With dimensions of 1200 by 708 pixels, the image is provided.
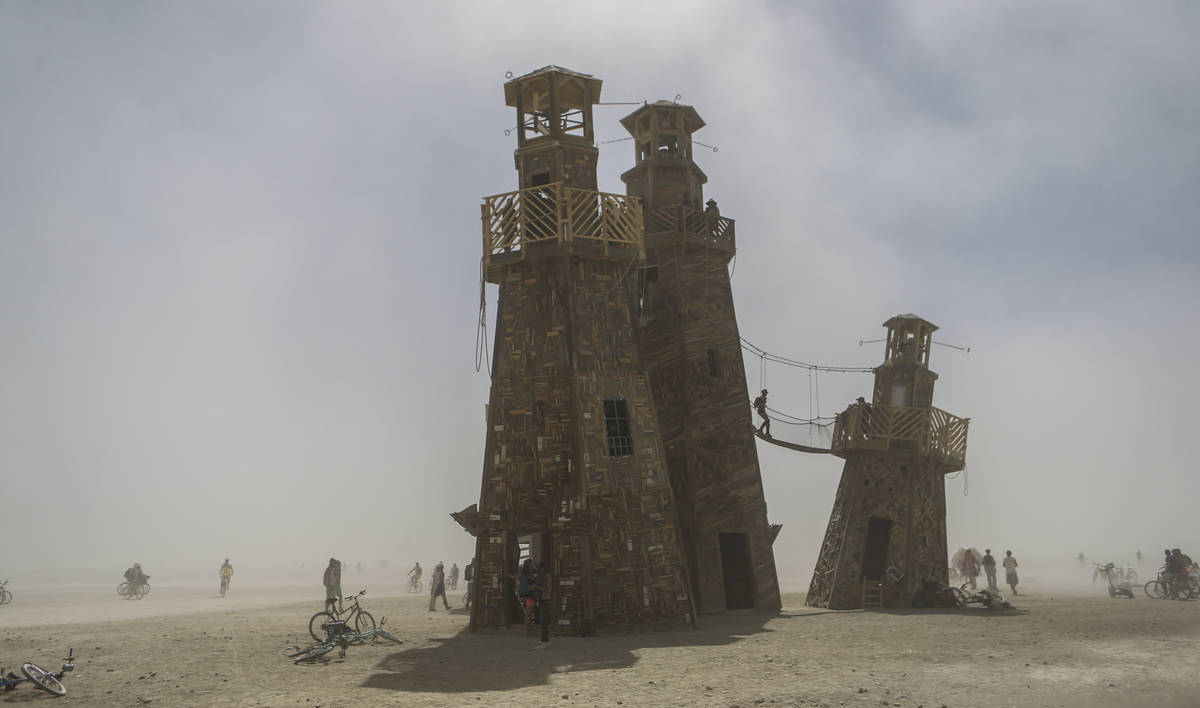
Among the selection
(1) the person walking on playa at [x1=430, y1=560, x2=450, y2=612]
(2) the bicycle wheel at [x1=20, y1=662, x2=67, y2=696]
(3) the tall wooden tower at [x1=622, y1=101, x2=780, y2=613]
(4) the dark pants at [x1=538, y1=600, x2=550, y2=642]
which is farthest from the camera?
(1) the person walking on playa at [x1=430, y1=560, x2=450, y2=612]

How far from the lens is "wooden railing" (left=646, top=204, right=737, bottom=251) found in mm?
29469

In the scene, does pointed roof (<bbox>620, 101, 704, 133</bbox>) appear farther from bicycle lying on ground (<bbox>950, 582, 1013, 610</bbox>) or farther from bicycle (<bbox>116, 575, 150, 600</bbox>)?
bicycle (<bbox>116, 575, 150, 600</bbox>)

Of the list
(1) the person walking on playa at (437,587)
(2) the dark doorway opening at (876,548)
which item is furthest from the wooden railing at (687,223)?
(1) the person walking on playa at (437,587)

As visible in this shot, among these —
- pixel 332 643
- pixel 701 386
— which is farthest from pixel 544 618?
pixel 701 386

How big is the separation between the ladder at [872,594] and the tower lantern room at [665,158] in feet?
45.6

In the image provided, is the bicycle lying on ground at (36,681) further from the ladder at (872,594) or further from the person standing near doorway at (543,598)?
the ladder at (872,594)

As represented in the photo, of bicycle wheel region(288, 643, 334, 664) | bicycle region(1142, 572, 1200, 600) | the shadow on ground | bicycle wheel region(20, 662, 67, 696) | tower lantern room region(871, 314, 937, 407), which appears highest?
tower lantern room region(871, 314, 937, 407)

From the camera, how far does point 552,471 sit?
71.3 feet

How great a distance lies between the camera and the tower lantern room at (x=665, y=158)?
3055 cm

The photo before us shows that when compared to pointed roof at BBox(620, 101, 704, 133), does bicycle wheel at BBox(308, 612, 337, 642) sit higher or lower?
lower

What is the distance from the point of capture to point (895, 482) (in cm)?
2822

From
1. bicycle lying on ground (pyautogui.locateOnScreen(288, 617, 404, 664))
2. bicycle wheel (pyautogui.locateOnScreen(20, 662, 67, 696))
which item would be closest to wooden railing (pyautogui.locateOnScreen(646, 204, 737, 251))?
bicycle lying on ground (pyautogui.locateOnScreen(288, 617, 404, 664))

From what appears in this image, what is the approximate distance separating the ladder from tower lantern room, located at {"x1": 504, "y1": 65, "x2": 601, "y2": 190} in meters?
15.2

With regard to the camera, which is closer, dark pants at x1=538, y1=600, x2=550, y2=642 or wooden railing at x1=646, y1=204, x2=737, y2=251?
dark pants at x1=538, y1=600, x2=550, y2=642
